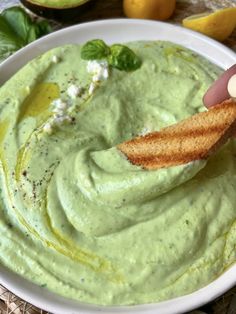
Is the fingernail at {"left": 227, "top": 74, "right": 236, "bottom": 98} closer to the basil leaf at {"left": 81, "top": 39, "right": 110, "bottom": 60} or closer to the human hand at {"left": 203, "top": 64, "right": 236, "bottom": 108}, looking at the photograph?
the human hand at {"left": 203, "top": 64, "right": 236, "bottom": 108}

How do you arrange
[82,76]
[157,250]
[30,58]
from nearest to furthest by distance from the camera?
[157,250]
[82,76]
[30,58]

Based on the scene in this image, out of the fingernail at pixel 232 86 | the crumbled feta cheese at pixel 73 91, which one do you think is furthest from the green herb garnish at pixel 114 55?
the fingernail at pixel 232 86

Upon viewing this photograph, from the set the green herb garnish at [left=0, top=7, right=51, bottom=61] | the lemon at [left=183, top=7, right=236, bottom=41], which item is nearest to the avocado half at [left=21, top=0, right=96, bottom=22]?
the green herb garnish at [left=0, top=7, right=51, bottom=61]

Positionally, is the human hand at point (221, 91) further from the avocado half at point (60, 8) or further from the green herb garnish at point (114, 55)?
the avocado half at point (60, 8)

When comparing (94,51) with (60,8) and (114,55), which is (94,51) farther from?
(60,8)

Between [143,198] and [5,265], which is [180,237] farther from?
[5,265]

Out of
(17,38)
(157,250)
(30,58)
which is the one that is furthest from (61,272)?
(17,38)

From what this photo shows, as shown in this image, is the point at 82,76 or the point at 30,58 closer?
the point at 82,76
